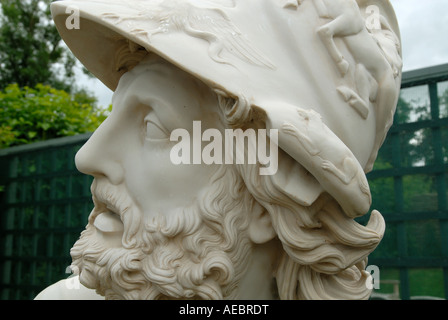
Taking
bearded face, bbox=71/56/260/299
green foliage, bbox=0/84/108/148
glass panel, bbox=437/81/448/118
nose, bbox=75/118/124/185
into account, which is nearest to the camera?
bearded face, bbox=71/56/260/299

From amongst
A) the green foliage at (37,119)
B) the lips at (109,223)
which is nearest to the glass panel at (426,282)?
the lips at (109,223)

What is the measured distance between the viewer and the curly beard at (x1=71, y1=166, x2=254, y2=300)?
1.09 m

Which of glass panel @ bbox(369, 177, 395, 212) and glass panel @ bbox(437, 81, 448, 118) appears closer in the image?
glass panel @ bbox(437, 81, 448, 118)

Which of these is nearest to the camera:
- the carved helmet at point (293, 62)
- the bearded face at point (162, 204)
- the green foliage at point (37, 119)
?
the carved helmet at point (293, 62)

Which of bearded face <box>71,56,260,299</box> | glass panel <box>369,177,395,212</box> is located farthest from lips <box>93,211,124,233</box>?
glass panel <box>369,177,395,212</box>

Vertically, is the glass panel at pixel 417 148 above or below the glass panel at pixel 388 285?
above

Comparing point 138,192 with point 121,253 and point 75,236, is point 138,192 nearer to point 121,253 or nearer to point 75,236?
point 121,253

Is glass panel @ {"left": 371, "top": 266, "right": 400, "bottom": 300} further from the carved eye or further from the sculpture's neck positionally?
the carved eye

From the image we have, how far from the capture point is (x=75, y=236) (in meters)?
4.10

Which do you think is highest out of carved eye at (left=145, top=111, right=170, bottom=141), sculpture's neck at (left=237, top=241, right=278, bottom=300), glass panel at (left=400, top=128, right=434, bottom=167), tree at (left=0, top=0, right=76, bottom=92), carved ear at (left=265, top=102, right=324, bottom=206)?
tree at (left=0, top=0, right=76, bottom=92)

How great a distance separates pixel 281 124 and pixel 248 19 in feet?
0.93

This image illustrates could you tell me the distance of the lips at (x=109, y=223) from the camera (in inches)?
47.7

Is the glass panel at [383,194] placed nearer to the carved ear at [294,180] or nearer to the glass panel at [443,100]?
the glass panel at [443,100]

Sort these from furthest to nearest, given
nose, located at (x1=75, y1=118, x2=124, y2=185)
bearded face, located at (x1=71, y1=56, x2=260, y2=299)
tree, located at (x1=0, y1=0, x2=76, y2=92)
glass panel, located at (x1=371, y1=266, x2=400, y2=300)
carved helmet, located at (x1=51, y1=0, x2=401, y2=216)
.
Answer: tree, located at (x1=0, y1=0, x2=76, y2=92), glass panel, located at (x1=371, y1=266, x2=400, y2=300), nose, located at (x1=75, y1=118, x2=124, y2=185), bearded face, located at (x1=71, y1=56, x2=260, y2=299), carved helmet, located at (x1=51, y1=0, x2=401, y2=216)
